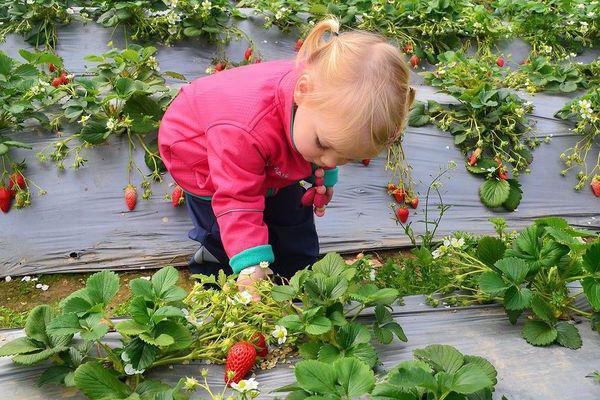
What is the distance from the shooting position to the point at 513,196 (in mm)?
3305

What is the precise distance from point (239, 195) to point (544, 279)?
37.2 inches

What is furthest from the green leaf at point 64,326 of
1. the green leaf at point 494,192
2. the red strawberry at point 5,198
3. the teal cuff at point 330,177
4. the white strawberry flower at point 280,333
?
the green leaf at point 494,192

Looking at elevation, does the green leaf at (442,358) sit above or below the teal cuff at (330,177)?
above

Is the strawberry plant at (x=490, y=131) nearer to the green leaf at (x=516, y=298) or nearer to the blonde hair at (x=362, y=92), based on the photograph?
the green leaf at (x=516, y=298)

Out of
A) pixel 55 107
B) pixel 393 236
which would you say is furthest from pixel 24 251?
pixel 393 236

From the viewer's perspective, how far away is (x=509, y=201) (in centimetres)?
330

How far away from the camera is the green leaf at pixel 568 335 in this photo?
1766 millimetres

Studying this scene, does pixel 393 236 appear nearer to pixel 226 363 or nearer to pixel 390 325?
pixel 390 325

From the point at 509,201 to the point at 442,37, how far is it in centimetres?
147

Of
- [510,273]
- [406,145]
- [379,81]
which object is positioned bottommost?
[406,145]

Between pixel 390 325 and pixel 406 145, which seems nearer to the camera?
pixel 390 325

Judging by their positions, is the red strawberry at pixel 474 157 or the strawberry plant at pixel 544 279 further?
the red strawberry at pixel 474 157

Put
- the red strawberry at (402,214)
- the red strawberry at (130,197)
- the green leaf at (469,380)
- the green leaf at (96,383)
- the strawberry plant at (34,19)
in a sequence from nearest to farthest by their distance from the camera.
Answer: the green leaf at (469,380)
the green leaf at (96,383)
the red strawberry at (130,197)
the red strawberry at (402,214)
the strawberry plant at (34,19)

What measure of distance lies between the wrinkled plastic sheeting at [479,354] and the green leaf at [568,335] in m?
0.02
